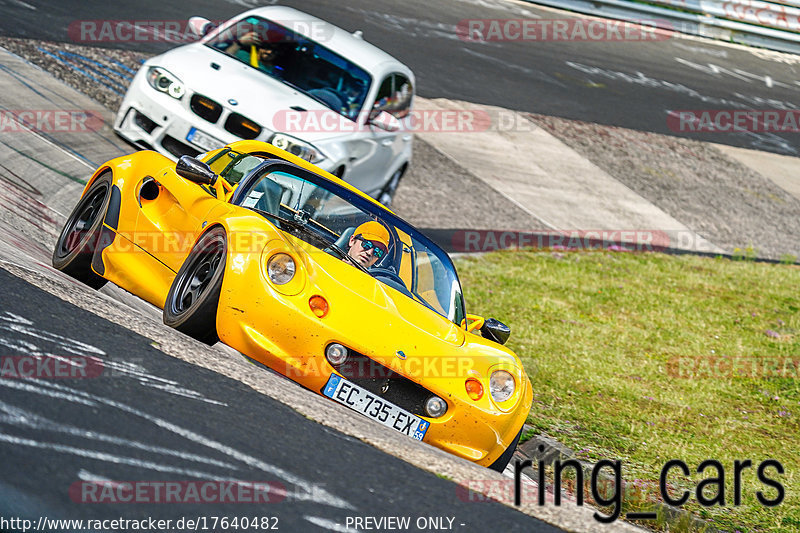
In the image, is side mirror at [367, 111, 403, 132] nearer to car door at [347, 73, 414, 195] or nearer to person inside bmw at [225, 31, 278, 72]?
car door at [347, 73, 414, 195]

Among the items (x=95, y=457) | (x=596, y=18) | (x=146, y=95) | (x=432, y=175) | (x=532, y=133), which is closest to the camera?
(x=95, y=457)

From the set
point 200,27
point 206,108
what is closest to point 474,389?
point 206,108

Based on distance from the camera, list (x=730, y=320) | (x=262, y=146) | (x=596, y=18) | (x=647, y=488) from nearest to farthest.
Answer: (x=647, y=488), (x=262, y=146), (x=730, y=320), (x=596, y=18)

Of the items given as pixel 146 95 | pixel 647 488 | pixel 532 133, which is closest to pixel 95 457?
pixel 647 488

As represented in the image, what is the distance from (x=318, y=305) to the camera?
5.53 m

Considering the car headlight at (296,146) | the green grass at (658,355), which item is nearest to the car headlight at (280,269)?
the green grass at (658,355)

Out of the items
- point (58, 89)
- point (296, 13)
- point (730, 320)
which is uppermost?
point (296, 13)

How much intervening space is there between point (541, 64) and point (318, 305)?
51.8ft

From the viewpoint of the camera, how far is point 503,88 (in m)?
18.6

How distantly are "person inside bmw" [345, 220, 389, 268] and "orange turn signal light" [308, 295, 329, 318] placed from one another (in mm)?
777

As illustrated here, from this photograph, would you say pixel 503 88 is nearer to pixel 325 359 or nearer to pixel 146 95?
pixel 146 95

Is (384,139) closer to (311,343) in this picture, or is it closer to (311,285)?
(311,285)

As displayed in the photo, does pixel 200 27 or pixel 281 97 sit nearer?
pixel 281 97

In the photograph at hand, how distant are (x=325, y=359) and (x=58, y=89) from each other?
819cm
